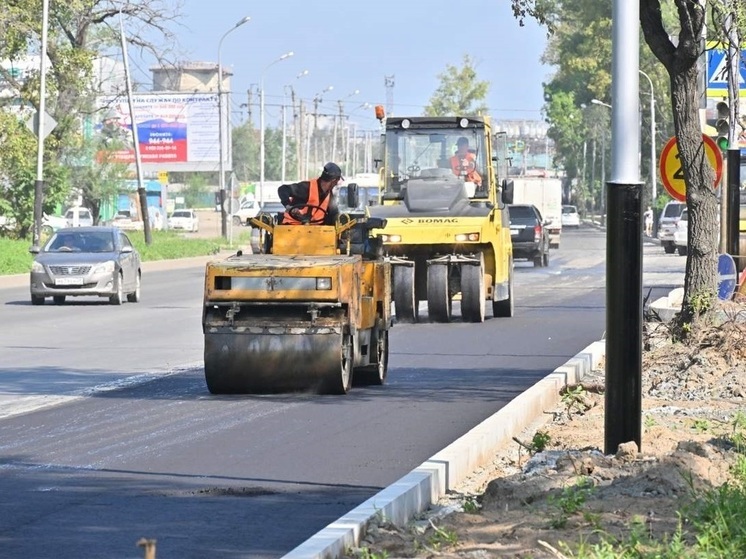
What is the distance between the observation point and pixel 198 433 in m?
12.3

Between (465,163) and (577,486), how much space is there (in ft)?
57.1

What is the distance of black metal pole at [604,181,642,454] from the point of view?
934 centimetres

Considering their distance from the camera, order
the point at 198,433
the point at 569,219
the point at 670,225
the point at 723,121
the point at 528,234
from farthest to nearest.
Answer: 1. the point at 569,219
2. the point at 670,225
3. the point at 528,234
4. the point at 723,121
5. the point at 198,433

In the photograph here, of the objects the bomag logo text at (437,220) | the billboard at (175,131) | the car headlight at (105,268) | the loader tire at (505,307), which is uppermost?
the billboard at (175,131)

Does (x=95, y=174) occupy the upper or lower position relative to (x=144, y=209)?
upper

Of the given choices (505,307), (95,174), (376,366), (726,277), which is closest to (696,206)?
(726,277)

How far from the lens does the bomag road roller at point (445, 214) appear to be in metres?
24.3

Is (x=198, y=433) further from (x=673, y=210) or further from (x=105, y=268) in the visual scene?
(x=673, y=210)

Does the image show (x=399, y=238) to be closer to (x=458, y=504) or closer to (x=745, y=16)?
(x=745, y=16)

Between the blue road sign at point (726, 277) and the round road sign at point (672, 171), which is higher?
the round road sign at point (672, 171)

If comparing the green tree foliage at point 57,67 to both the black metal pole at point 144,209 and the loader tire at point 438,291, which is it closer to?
the black metal pole at point 144,209

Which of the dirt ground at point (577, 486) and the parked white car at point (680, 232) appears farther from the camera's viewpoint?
the parked white car at point (680, 232)

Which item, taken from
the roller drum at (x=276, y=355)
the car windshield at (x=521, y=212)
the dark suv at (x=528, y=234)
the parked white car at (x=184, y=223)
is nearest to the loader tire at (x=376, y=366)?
the roller drum at (x=276, y=355)

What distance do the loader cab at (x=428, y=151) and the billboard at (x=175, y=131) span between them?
6368 centimetres
